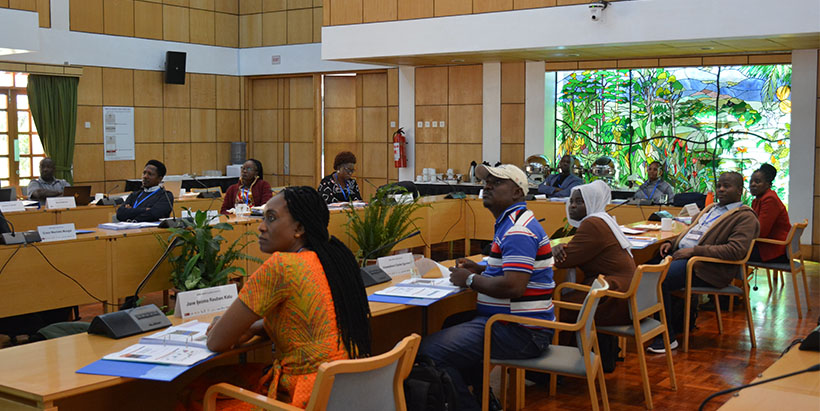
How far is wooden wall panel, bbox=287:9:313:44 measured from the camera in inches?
584

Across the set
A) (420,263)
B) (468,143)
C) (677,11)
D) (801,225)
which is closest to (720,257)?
(801,225)

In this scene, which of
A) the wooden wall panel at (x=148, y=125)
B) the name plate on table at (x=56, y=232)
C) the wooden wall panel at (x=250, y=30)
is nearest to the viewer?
the name plate on table at (x=56, y=232)

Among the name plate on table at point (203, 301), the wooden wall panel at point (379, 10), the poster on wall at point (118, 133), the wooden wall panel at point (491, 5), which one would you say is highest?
the wooden wall panel at point (379, 10)

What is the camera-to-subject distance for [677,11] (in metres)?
9.09

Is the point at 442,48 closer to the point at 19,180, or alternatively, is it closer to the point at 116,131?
the point at 116,131

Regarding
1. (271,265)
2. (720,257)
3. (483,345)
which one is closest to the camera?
(271,265)

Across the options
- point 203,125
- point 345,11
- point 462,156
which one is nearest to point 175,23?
point 203,125

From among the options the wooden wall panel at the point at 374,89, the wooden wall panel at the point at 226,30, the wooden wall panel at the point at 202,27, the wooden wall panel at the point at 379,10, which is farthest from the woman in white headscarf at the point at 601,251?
the wooden wall panel at the point at 226,30

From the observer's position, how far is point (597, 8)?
Result: 31.2 feet

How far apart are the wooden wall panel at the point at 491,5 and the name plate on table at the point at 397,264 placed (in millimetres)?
6888

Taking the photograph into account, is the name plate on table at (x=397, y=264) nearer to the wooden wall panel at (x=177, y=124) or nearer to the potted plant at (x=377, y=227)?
the potted plant at (x=377, y=227)

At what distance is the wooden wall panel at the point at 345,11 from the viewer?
1181 cm

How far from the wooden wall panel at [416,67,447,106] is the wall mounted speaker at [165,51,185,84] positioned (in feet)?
14.6

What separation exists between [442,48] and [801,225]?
19.5 feet
